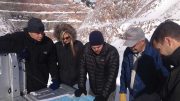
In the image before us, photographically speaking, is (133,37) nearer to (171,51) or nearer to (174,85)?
(171,51)

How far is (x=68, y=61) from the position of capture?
518 cm

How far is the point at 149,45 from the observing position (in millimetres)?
4074

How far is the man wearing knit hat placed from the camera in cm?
443

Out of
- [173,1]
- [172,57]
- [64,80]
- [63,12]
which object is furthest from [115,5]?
[172,57]

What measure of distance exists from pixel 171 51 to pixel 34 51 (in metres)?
2.11

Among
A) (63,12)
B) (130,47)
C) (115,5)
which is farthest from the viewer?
(63,12)

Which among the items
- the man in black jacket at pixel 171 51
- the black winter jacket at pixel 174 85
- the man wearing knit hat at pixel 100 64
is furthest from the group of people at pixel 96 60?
the black winter jacket at pixel 174 85

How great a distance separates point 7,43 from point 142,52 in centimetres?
158

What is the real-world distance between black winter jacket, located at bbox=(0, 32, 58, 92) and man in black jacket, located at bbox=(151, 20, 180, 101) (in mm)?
1789

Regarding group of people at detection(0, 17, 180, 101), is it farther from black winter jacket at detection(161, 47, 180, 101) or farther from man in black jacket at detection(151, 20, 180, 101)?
black winter jacket at detection(161, 47, 180, 101)

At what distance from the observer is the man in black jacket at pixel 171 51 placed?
246 centimetres

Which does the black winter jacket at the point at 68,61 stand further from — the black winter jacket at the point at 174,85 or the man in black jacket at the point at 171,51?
the black winter jacket at the point at 174,85

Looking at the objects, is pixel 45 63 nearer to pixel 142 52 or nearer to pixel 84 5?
pixel 142 52

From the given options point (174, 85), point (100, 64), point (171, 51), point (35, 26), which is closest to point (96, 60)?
point (100, 64)
